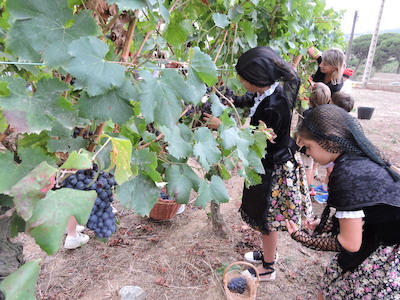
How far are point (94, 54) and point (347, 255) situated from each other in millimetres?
1635

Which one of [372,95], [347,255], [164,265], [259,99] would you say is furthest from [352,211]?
[372,95]

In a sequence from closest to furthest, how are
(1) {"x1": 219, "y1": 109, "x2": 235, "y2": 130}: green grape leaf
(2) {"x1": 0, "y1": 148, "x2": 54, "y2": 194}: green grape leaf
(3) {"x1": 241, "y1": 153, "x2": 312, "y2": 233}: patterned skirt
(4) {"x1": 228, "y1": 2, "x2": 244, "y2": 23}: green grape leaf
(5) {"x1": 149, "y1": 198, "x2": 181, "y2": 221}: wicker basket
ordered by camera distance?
(2) {"x1": 0, "y1": 148, "x2": 54, "y2": 194}: green grape leaf
(1) {"x1": 219, "y1": 109, "x2": 235, "y2": 130}: green grape leaf
(4) {"x1": 228, "y1": 2, "x2": 244, "y2": 23}: green grape leaf
(3) {"x1": 241, "y1": 153, "x2": 312, "y2": 233}: patterned skirt
(5) {"x1": 149, "y1": 198, "x2": 181, "y2": 221}: wicker basket

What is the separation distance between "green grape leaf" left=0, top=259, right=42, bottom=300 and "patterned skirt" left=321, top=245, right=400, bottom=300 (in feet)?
5.18

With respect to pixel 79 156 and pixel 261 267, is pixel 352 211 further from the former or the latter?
pixel 261 267

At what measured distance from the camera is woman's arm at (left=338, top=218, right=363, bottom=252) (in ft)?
4.43

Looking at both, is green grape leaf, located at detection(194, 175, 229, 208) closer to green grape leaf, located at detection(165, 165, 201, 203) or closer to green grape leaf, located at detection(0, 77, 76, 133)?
green grape leaf, located at detection(165, 165, 201, 203)

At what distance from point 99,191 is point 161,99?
0.39 meters

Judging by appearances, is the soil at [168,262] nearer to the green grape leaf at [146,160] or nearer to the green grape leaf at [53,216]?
the green grape leaf at [146,160]

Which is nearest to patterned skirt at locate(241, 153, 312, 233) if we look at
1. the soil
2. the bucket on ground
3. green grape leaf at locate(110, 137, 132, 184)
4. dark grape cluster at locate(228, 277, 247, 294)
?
dark grape cluster at locate(228, 277, 247, 294)

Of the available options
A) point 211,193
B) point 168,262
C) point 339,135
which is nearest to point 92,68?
point 211,193

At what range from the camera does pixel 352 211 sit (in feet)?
4.40

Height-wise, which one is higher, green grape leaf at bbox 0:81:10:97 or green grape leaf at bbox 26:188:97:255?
green grape leaf at bbox 0:81:10:97

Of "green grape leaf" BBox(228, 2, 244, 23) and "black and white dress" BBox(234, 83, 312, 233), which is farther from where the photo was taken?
"black and white dress" BBox(234, 83, 312, 233)

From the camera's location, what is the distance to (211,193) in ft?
3.94
